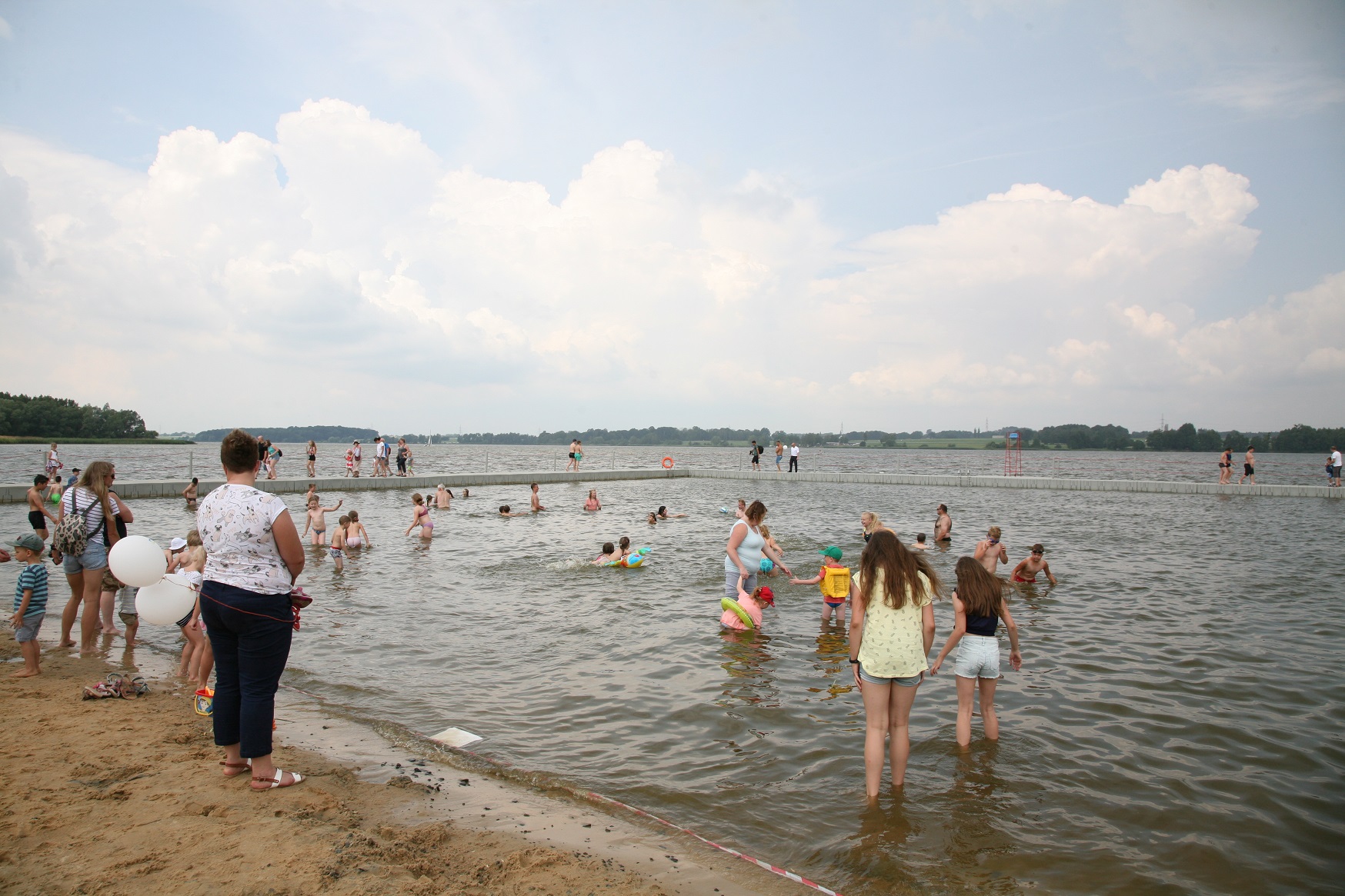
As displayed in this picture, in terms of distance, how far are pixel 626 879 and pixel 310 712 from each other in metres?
4.15

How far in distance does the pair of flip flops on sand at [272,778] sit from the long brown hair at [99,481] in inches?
157

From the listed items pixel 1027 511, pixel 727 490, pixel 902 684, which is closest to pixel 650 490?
pixel 727 490

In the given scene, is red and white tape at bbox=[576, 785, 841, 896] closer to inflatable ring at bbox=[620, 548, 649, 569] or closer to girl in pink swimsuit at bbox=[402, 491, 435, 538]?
inflatable ring at bbox=[620, 548, 649, 569]

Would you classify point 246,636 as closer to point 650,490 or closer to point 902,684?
point 902,684

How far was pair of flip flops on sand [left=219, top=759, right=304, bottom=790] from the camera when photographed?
4598 millimetres

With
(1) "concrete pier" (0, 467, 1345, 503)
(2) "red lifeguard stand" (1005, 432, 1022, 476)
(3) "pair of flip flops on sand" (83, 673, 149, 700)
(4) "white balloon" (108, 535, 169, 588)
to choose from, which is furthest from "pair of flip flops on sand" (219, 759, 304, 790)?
(2) "red lifeguard stand" (1005, 432, 1022, 476)

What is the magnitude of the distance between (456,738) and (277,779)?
171 centimetres

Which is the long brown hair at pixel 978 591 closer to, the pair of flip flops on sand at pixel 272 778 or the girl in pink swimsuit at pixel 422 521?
the pair of flip flops on sand at pixel 272 778

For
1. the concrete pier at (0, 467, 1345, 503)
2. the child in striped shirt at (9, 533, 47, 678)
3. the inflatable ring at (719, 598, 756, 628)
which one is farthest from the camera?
the concrete pier at (0, 467, 1345, 503)

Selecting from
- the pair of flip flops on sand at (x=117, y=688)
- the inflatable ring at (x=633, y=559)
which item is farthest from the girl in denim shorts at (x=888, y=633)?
the inflatable ring at (x=633, y=559)

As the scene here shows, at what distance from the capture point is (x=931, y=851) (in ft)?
15.3

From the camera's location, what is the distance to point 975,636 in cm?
591

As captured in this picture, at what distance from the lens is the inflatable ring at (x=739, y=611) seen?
9.85 m

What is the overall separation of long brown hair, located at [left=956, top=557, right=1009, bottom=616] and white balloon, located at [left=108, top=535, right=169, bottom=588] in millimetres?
6777
